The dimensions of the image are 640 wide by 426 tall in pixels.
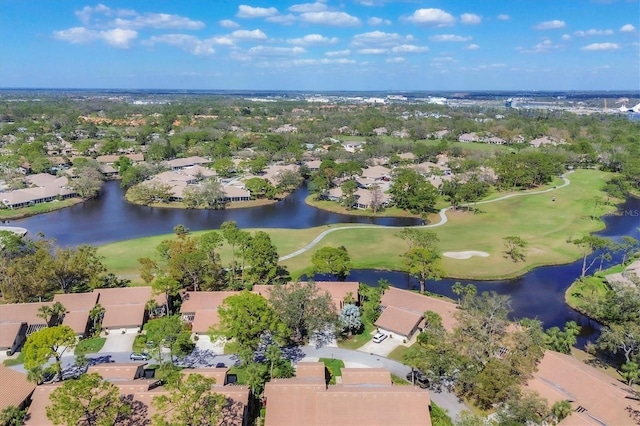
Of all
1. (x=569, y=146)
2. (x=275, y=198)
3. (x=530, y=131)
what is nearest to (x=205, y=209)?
(x=275, y=198)

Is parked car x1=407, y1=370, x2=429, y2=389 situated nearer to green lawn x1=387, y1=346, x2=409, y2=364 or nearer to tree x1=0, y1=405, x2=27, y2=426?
green lawn x1=387, y1=346, x2=409, y2=364

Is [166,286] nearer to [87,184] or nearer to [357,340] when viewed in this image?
[357,340]

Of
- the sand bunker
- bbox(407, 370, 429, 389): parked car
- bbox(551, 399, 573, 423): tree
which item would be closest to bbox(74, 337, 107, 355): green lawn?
bbox(407, 370, 429, 389): parked car

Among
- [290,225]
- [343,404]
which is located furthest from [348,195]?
[343,404]

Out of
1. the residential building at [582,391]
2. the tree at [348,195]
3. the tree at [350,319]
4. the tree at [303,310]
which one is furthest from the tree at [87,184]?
the residential building at [582,391]

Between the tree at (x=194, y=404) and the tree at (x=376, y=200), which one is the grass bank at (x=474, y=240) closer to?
the tree at (x=376, y=200)
